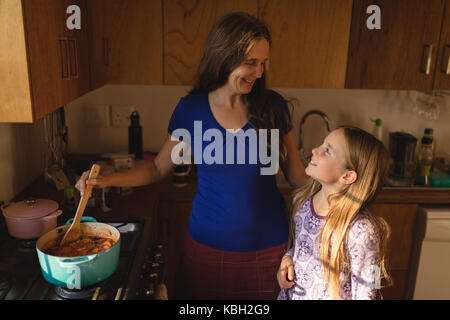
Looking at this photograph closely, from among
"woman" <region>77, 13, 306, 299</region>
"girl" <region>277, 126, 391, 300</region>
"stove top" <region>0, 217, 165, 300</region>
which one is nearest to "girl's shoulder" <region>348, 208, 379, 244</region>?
"girl" <region>277, 126, 391, 300</region>

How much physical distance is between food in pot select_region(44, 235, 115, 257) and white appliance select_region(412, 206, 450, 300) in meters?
1.59

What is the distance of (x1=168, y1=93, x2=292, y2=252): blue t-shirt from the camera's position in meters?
1.47

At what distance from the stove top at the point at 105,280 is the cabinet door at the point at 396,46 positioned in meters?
1.33

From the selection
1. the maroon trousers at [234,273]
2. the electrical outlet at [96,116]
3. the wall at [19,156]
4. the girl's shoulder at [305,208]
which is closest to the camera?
the girl's shoulder at [305,208]

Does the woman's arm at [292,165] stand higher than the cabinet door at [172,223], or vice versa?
the woman's arm at [292,165]

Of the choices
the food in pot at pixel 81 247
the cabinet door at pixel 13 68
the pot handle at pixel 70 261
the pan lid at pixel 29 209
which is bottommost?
the food in pot at pixel 81 247

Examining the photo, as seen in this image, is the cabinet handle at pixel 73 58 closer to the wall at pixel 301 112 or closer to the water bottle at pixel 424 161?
the wall at pixel 301 112

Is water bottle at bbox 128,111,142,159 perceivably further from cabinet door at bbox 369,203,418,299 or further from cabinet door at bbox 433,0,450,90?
cabinet door at bbox 433,0,450,90

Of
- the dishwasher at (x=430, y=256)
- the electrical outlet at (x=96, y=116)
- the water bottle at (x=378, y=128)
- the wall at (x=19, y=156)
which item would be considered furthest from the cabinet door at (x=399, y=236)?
the wall at (x=19, y=156)

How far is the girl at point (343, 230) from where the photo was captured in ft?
3.93

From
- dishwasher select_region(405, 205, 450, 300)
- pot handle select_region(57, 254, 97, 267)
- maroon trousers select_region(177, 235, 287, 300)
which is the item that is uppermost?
pot handle select_region(57, 254, 97, 267)

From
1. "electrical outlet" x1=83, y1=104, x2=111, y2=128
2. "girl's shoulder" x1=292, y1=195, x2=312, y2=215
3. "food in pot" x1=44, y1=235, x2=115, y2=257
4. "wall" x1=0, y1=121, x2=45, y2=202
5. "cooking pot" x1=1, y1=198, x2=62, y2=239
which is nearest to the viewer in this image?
"food in pot" x1=44, y1=235, x2=115, y2=257

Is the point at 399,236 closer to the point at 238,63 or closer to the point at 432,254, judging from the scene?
the point at 432,254

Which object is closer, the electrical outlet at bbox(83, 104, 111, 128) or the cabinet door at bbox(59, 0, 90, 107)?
the cabinet door at bbox(59, 0, 90, 107)
